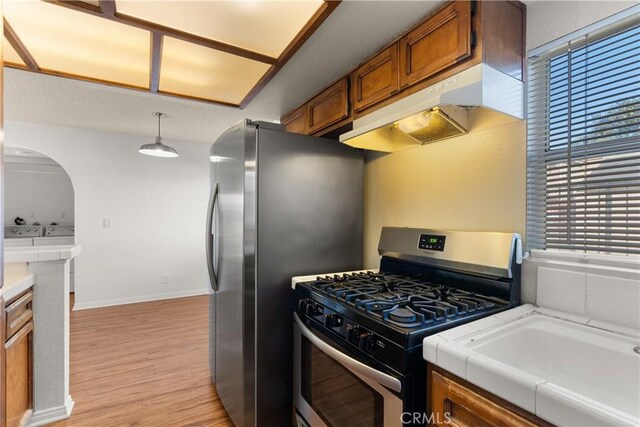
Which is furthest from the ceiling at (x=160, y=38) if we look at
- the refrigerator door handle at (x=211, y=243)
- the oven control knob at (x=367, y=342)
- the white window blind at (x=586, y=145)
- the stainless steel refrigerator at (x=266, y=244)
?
the oven control knob at (x=367, y=342)

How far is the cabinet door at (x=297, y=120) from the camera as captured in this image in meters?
2.36

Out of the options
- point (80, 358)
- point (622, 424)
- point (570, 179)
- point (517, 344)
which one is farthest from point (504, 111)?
point (80, 358)

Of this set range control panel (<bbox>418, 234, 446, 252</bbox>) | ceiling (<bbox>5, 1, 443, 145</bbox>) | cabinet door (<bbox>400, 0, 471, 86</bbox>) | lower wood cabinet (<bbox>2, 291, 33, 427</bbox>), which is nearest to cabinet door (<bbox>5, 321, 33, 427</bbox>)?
lower wood cabinet (<bbox>2, 291, 33, 427</bbox>)

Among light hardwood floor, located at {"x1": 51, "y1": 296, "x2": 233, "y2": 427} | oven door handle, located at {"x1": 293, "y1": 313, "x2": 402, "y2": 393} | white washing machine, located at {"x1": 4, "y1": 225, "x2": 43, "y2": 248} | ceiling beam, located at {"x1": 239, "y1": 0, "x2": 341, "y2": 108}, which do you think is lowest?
light hardwood floor, located at {"x1": 51, "y1": 296, "x2": 233, "y2": 427}

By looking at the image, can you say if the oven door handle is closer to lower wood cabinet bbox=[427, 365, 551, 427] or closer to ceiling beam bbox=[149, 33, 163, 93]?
lower wood cabinet bbox=[427, 365, 551, 427]

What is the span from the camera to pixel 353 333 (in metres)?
1.15

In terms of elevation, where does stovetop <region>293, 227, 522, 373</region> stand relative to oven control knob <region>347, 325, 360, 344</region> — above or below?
above

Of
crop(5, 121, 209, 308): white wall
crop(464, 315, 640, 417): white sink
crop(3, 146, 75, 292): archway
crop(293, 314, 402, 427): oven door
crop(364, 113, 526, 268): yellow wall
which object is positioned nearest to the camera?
crop(464, 315, 640, 417): white sink

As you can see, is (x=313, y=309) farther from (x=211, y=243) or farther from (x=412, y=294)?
(x=211, y=243)

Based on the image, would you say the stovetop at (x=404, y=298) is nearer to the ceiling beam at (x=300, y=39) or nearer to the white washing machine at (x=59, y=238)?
the ceiling beam at (x=300, y=39)

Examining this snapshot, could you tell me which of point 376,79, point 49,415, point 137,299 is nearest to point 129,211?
point 137,299

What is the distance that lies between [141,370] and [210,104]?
2.31 m

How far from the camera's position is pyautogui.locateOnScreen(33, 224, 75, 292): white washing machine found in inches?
191

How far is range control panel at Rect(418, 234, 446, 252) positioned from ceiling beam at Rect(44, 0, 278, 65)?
4.58 feet
